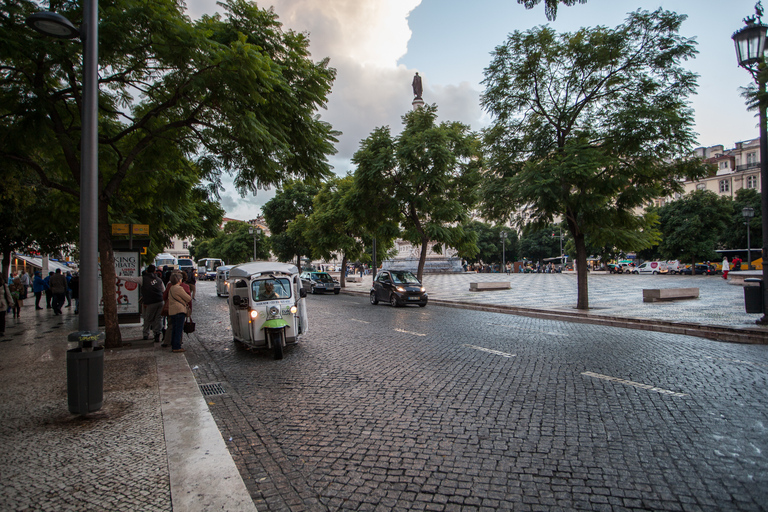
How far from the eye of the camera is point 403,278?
21.5 m

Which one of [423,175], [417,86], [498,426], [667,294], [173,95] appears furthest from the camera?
[417,86]

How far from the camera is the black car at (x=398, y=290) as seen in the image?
67.2 feet

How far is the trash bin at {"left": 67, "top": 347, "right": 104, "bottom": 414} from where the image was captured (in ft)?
16.5

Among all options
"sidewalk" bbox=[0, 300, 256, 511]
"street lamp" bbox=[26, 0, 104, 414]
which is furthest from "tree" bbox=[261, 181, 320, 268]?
"street lamp" bbox=[26, 0, 104, 414]

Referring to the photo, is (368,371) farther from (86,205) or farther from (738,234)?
(738,234)

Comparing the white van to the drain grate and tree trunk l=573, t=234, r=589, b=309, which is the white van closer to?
tree trunk l=573, t=234, r=589, b=309

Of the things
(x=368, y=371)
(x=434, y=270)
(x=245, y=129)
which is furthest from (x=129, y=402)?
(x=434, y=270)

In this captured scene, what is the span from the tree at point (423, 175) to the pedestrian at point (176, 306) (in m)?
14.8

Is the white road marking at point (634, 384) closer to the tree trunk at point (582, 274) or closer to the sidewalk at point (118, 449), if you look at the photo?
the sidewalk at point (118, 449)

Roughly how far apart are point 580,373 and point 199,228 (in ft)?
76.8

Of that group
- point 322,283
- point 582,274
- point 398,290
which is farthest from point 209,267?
point 582,274

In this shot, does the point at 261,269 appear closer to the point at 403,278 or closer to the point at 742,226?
the point at 403,278

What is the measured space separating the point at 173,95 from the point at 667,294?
67.2 ft

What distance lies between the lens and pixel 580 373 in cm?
697
